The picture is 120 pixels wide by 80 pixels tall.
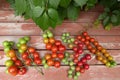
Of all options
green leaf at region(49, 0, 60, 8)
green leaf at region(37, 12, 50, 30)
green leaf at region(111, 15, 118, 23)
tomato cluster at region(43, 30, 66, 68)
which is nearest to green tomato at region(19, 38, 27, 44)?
tomato cluster at region(43, 30, 66, 68)

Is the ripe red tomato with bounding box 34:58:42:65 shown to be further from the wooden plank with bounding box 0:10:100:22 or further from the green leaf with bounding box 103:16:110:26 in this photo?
the green leaf with bounding box 103:16:110:26

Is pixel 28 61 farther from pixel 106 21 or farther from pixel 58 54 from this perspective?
pixel 106 21

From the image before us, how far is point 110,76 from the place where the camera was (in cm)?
113

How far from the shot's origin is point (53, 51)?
1100 millimetres

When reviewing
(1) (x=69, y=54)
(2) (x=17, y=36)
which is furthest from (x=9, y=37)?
(1) (x=69, y=54)

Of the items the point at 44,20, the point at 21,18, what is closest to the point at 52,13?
the point at 44,20

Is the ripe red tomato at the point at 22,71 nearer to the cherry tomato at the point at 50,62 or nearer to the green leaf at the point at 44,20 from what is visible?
the cherry tomato at the point at 50,62

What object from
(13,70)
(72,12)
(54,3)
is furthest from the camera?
(72,12)

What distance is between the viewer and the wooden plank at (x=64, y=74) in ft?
3.53

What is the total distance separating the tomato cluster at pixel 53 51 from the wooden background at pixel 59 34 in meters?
0.04

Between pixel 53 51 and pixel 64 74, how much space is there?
0.13 metres

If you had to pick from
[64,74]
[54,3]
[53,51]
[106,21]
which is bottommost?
[64,74]

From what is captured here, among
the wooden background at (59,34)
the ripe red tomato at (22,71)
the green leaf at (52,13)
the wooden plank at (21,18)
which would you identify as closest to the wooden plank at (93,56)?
the wooden background at (59,34)

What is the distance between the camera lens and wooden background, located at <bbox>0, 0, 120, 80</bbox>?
109 cm
